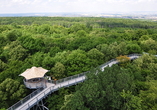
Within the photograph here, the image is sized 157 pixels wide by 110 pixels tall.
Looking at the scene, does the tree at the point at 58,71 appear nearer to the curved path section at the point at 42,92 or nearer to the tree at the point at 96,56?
the curved path section at the point at 42,92

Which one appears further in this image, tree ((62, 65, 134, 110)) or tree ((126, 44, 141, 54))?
tree ((126, 44, 141, 54))

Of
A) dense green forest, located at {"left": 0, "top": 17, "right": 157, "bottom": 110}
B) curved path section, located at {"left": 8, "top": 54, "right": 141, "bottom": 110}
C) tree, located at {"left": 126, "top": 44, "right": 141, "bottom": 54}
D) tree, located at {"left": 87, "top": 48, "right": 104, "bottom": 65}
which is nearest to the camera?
dense green forest, located at {"left": 0, "top": 17, "right": 157, "bottom": 110}

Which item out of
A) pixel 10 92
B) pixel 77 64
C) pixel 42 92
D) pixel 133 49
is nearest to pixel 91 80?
pixel 42 92

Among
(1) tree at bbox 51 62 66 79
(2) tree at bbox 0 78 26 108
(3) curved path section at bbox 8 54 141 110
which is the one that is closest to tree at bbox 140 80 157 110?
(3) curved path section at bbox 8 54 141 110

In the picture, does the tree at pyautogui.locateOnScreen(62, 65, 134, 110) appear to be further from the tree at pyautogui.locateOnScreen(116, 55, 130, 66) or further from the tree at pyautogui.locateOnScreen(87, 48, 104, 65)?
the tree at pyautogui.locateOnScreen(116, 55, 130, 66)

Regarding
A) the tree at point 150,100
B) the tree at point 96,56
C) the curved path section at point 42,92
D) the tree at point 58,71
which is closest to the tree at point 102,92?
the tree at point 150,100

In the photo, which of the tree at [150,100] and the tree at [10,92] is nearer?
the tree at [150,100]

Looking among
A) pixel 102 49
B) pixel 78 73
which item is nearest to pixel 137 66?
pixel 102 49

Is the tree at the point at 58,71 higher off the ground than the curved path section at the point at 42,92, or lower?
higher

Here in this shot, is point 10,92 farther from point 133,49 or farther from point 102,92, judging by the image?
point 133,49
